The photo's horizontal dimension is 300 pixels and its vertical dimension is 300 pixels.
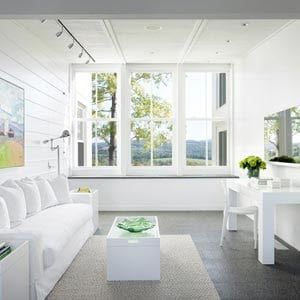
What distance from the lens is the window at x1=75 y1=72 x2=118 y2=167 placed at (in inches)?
330

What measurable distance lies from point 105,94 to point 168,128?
1435 millimetres

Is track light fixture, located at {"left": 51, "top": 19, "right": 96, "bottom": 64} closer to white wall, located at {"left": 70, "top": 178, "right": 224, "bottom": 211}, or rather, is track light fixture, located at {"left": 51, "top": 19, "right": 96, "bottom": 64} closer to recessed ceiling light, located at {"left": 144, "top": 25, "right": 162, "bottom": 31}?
recessed ceiling light, located at {"left": 144, "top": 25, "right": 162, "bottom": 31}

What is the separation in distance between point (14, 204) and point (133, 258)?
1288mm

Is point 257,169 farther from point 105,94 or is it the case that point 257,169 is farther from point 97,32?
point 105,94

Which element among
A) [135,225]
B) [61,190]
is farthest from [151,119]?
[135,225]

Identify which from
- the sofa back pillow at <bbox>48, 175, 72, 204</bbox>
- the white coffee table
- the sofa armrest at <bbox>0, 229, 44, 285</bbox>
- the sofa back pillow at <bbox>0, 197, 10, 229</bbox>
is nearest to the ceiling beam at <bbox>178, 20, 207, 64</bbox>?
the sofa back pillow at <bbox>48, 175, 72, 204</bbox>

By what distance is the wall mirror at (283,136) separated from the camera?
16.3 feet

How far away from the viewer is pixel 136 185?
8016mm

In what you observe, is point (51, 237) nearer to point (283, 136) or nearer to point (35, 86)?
point (35, 86)

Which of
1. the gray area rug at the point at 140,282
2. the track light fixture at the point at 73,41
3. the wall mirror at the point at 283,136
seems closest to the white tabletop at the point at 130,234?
the gray area rug at the point at 140,282

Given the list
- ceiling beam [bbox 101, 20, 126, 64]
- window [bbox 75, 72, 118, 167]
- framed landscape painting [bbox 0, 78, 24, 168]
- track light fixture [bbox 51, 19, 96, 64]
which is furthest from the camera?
window [bbox 75, 72, 118, 167]

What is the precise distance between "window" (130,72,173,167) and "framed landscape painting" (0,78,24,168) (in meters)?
3.44

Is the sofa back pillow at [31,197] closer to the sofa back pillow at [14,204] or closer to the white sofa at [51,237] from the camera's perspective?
the white sofa at [51,237]

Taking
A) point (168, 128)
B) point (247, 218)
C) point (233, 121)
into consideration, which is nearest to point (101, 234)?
point (247, 218)
